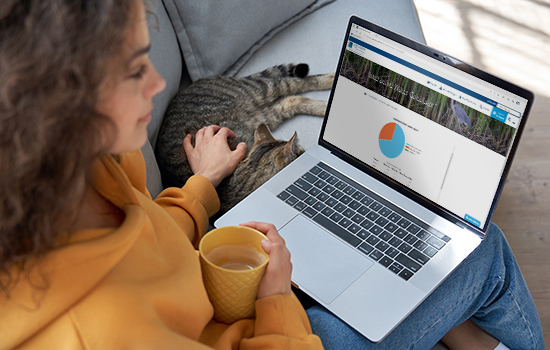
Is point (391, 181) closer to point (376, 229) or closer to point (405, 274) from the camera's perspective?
point (376, 229)

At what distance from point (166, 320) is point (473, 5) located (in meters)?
2.71

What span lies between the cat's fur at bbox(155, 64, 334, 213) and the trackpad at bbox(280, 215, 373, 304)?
25cm

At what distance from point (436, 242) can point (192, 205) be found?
540 mm

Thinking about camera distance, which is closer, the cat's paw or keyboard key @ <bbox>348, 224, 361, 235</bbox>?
keyboard key @ <bbox>348, 224, 361, 235</bbox>

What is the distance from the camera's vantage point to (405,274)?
917 mm

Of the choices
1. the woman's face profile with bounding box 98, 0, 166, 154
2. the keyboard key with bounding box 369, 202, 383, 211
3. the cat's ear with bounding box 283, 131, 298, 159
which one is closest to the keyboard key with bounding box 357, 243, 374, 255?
the keyboard key with bounding box 369, 202, 383, 211

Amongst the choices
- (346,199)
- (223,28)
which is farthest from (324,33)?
(346,199)

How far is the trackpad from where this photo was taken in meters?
0.92

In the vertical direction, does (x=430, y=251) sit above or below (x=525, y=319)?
above

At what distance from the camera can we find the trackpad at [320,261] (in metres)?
0.92

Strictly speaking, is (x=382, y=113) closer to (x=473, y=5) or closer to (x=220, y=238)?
(x=220, y=238)

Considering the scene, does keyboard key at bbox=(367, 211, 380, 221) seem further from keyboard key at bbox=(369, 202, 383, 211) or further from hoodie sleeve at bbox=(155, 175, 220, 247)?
hoodie sleeve at bbox=(155, 175, 220, 247)

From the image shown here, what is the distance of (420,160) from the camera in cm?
100

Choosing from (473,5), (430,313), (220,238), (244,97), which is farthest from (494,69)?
(220,238)
